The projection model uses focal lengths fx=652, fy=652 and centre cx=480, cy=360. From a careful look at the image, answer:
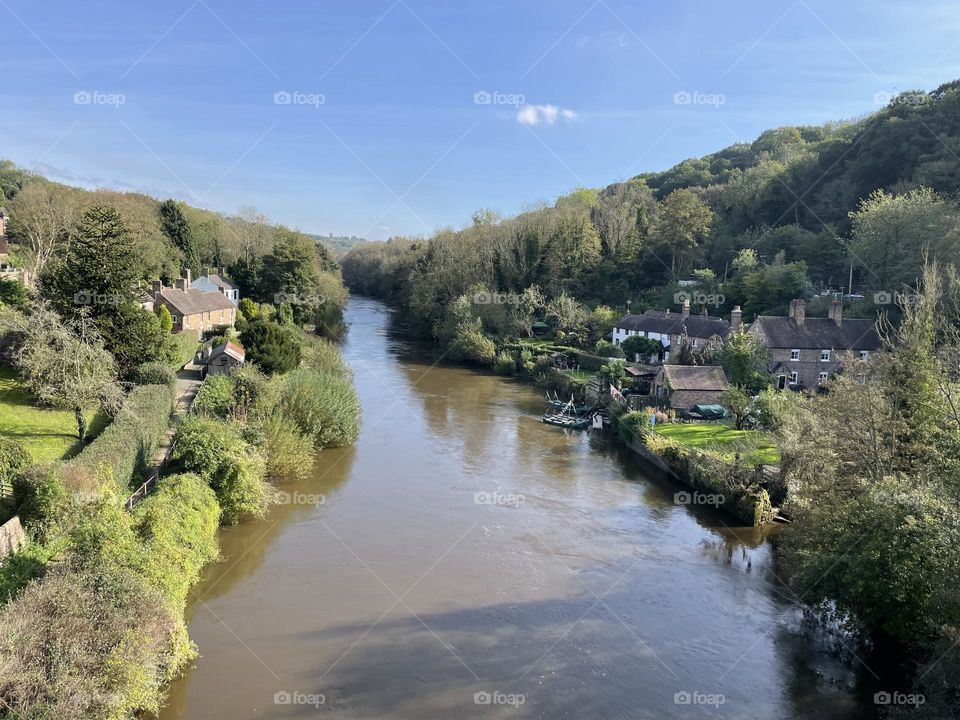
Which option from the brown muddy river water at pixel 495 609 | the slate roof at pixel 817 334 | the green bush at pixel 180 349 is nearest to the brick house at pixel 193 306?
the green bush at pixel 180 349

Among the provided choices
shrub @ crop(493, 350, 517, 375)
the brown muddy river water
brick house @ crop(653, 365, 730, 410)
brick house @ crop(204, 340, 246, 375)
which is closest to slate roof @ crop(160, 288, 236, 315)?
brick house @ crop(204, 340, 246, 375)

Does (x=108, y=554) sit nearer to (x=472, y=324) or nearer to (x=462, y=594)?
(x=462, y=594)

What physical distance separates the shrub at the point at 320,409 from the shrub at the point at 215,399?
7.78ft

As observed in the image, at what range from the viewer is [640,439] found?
3388cm

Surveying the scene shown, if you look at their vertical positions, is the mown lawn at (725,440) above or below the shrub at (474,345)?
below

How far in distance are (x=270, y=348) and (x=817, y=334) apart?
3618 cm

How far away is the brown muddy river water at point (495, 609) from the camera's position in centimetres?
1471

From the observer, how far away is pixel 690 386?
37.2 m

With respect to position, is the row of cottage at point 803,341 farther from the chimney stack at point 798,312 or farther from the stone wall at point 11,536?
the stone wall at point 11,536

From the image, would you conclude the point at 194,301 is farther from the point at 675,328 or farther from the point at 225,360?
the point at 675,328

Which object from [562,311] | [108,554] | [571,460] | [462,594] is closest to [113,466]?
[108,554]

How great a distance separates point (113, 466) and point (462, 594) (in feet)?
35.0

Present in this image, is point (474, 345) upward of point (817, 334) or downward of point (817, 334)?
downward

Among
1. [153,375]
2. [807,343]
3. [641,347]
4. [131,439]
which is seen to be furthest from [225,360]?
[807,343]
